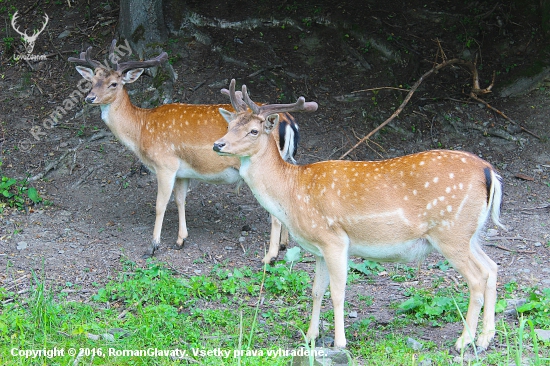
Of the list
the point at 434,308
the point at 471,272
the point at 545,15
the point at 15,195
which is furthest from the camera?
the point at 545,15

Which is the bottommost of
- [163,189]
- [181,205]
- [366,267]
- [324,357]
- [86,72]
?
[181,205]

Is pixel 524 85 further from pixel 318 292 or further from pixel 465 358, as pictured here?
pixel 465 358

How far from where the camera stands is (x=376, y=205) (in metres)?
5.83

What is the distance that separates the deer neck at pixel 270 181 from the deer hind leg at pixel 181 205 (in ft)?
8.30

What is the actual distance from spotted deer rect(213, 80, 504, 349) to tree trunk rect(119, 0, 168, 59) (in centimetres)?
554

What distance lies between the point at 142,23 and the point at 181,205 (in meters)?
4.03

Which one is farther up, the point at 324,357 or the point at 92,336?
the point at 324,357

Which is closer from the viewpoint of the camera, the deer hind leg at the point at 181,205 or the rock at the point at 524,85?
the deer hind leg at the point at 181,205

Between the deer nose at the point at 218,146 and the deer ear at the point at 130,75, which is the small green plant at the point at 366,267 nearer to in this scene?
the deer nose at the point at 218,146

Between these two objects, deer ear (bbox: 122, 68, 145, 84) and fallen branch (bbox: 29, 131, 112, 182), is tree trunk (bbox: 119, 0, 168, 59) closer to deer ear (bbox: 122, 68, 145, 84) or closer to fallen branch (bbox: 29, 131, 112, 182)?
fallen branch (bbox: 29, 131, 112, 182)

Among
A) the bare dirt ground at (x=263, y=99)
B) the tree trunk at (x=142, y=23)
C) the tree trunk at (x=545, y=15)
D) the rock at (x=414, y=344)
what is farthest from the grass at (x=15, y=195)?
the tree trunk at (x=545, y=15)

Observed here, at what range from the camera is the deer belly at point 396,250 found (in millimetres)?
5832

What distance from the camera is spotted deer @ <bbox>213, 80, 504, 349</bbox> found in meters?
5.65

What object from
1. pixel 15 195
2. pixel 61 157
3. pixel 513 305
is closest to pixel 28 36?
pixel 61 157
